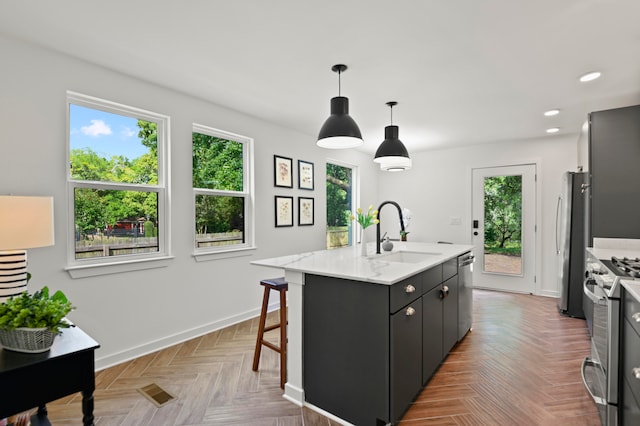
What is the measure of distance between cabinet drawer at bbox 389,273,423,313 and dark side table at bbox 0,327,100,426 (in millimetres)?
1419

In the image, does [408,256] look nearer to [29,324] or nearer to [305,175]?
[305,175]

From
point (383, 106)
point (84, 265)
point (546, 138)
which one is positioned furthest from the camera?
point (546, 138)

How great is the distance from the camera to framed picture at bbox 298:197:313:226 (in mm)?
4688

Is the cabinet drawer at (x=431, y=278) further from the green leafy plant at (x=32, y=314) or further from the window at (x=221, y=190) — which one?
the window at (x=221, y=190)

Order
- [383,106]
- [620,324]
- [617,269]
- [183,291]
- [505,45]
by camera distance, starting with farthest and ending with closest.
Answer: [383,106] → [183,291] → [505,45] → [617,269] → [620,324]

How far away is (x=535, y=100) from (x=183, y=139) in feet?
11.7

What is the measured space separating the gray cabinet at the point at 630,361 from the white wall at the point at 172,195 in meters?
2.85

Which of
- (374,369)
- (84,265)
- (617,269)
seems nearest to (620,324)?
(617,269)

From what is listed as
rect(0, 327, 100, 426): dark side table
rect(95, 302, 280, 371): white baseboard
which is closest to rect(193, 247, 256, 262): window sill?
rect(95, 302, 280, 371): white baseboard

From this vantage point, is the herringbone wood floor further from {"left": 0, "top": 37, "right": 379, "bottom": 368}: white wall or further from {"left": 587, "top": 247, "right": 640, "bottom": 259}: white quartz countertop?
{"left": 587, "top": 247, "right": 640, "bottom": 259}: white quartz countertop

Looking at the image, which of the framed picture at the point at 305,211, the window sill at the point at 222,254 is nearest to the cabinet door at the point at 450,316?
the window sill at the point at 222,254

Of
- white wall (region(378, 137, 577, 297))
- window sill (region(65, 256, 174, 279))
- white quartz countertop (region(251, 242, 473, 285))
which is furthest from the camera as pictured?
white wall (region(378, 137, 577, 297))

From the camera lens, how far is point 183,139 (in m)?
3.28

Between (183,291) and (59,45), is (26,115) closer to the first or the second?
(59,45)
